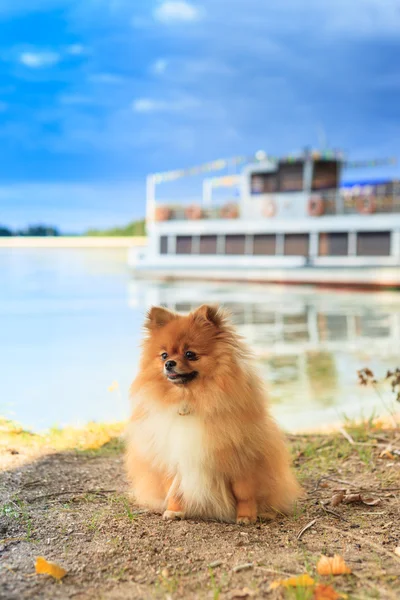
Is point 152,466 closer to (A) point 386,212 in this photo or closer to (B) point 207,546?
(B) point 207,546

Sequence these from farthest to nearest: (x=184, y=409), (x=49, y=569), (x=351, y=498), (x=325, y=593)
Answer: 1. (x=351, y=498)
2. (x=184, y=409)
3. (x=49, y=569)
4. (x=325, y=593)

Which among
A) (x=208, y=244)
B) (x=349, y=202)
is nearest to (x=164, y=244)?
(x=208, y=244)

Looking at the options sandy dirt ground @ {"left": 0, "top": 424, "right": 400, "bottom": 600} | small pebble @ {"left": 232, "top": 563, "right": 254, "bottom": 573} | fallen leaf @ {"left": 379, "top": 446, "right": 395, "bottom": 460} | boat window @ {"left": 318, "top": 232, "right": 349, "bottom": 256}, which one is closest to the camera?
sandy dirt ground @ {"left": 0, "top": 424, "right": 400, "bottom": 600}

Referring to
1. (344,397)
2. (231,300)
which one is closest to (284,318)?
(231,300)

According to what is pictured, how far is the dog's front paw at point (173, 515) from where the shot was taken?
9.20 feet

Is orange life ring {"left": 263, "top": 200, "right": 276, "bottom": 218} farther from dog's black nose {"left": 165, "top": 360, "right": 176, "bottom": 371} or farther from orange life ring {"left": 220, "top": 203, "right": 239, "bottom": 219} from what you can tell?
dog's black nose {"left": 165, "top": 360, "right": 176, "bottom": 371}

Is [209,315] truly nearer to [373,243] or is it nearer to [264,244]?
[373,243]

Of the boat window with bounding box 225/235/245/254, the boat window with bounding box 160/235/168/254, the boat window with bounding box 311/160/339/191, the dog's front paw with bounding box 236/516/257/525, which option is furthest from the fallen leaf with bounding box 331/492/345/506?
the boat window with bounding box 160/235/168/254

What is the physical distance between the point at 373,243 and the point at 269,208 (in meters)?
4.04

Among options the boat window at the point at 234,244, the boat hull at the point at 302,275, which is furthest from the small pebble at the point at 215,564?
the boat window at the point at 234,244

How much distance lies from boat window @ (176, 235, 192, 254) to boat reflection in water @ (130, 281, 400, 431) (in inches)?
54.9

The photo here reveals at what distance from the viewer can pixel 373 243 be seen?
21.2 m

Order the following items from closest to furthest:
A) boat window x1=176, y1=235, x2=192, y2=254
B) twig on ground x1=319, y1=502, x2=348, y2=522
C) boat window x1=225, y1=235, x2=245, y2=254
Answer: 1. twig on ground x1=319, y1=502, x2=348, y2=522
2. boat window x1=225, y1=235, x2=245, y2=254
3. boat window x1=176, y1=235, x2=192, y2=254

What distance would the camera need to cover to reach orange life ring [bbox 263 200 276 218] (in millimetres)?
23375
